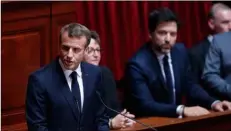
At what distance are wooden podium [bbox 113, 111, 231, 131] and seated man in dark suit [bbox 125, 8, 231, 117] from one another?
0.18 meters

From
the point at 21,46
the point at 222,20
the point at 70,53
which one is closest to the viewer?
the point at 70,53

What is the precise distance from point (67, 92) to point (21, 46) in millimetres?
833

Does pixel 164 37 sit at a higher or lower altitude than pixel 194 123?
higher

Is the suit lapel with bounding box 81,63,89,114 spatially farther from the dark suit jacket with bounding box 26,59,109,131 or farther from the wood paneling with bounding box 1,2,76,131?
the wood paneling with bounding box 1,2,76,131

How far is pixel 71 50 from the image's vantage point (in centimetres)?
195

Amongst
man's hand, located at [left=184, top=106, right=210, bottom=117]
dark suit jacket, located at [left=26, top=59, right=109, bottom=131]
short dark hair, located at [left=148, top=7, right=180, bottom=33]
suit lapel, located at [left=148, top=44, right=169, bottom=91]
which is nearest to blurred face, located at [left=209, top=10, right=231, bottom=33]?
short dark hair, located at [left=148, top=7, right=180, bottom=33]

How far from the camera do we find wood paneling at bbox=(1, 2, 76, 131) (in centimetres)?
272

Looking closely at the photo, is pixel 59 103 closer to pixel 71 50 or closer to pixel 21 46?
pixel 71 50

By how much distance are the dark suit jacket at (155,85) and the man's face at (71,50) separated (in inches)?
25.0

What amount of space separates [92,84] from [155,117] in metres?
0.53

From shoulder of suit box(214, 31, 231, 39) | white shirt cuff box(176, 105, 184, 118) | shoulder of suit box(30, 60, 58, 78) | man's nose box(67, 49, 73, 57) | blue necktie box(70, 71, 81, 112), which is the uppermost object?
man's nose box(67, 49, 73, 57)

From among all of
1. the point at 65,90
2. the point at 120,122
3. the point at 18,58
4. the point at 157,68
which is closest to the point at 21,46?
the point at 18,58

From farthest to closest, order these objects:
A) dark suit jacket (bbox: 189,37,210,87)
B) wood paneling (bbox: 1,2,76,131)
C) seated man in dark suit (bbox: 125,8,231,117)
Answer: dark suit jacket (bbox: 189,37,210,87)
wood paneling (bbox: 1,2,76,131)
seated man in dark suit (bbox: 125,8,231,117)

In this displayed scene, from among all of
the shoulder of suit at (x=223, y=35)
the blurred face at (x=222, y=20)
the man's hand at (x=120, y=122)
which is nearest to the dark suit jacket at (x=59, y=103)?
the man's hand at (x=120, y=122)
